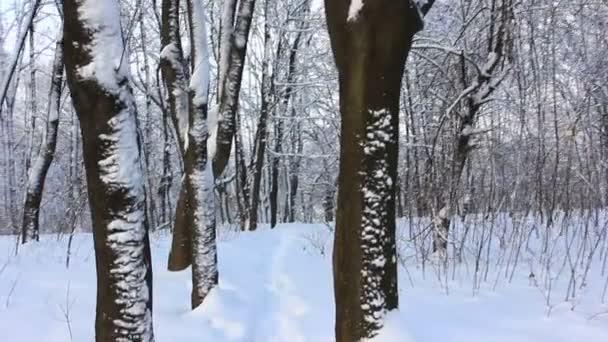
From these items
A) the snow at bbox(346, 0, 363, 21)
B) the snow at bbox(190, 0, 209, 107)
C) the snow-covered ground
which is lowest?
the snow-covered ground

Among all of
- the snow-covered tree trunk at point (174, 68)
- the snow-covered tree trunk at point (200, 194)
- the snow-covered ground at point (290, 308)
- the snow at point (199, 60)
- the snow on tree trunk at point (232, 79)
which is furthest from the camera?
the snow on tree trunk at point (232, 79)

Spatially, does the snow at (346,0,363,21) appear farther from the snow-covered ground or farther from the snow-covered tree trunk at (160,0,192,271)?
the snow-covered tree trunk at (160,0,192,271)

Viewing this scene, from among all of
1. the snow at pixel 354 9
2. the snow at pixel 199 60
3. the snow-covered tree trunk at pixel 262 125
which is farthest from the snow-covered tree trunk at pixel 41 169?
the snow at pixel 354 9

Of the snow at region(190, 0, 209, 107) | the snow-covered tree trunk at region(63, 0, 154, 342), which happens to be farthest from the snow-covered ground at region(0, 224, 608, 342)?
the snow at region(190, 0, 209, 107)

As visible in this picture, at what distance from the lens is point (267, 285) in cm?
628

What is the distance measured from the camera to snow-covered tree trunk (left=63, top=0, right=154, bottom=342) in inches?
104

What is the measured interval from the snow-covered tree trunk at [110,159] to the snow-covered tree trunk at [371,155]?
1150mm

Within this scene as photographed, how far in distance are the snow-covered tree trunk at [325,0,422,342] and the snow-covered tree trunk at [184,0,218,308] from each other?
94.8 inches

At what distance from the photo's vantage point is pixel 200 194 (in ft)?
16.8

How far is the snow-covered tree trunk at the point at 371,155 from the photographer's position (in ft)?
9.23

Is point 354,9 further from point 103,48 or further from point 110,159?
point 110,159

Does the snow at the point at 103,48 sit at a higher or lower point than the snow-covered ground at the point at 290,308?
higher

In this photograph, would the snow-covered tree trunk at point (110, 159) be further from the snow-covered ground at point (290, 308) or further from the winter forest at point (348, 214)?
the snow-covered ground at point (290, 308)

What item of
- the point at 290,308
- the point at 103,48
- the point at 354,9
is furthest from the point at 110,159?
the point at 290,308
